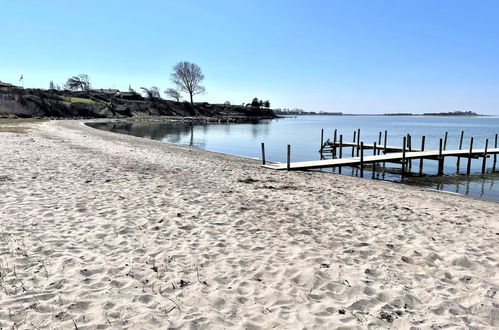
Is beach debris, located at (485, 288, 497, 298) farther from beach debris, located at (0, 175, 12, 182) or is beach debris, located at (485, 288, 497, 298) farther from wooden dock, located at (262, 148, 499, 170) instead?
wooden dock, located at (262, 148, 499, 170)

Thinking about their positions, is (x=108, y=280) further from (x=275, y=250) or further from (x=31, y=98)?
(x=31, y=98)

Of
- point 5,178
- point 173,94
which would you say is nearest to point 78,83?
point 173,94

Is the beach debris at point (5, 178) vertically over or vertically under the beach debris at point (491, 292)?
over

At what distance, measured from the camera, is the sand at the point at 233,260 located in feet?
13.5

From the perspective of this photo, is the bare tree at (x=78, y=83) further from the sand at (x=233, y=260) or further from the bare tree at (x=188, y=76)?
the sand at (x=233, y=260)

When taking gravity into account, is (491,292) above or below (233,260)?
below

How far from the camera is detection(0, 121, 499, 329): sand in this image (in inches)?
162

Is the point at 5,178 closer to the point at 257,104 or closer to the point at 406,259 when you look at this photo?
the point at 406,259

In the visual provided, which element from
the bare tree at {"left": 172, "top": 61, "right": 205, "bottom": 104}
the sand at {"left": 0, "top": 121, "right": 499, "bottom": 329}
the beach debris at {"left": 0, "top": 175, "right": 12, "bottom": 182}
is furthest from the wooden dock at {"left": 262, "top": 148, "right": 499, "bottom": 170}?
the bare tree at {"left": 172, "top": 61, "right": 205, "bottom": 104}

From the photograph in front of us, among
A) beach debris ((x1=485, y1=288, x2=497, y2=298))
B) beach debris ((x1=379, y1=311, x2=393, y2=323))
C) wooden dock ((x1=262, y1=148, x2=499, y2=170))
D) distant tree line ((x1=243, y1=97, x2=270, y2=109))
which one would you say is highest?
distant tree line ((x1=243, y1=97, x2=270, y2=109))

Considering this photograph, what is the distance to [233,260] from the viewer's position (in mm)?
5648

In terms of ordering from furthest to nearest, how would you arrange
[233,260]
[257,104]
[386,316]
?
[257,104] < [233,260] < [386,316]

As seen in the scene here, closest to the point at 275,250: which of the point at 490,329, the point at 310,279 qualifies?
the point at 310,279

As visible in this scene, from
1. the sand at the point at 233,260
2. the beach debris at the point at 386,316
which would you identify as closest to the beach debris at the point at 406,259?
the sand at the point at 233,260
